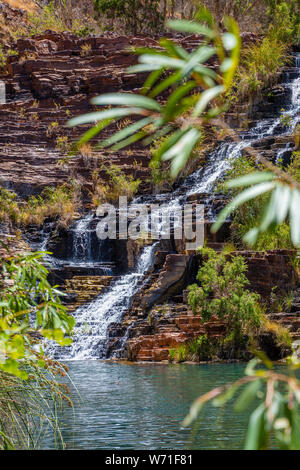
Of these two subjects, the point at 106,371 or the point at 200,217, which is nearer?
the point at 106,371

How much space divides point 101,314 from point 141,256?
2870 millimetres

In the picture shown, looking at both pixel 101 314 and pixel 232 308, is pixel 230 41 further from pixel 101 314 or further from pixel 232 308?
pixel 101 314

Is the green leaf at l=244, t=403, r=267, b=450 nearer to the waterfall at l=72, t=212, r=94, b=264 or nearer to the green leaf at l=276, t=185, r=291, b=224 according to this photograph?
the green leaf at l=276, t=185, r=291, b=224

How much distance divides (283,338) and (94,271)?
7973mm

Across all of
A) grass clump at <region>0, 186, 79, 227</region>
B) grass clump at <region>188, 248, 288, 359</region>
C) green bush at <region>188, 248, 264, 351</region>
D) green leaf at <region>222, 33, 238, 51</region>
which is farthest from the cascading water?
green leaf at <region>222, 33, 238, 51</region>

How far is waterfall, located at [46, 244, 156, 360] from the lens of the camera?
17.6m

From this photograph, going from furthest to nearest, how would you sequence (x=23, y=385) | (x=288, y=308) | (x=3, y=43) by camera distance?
(x=3, y=43)
(x=288, y=308)
(x=23, y=385)

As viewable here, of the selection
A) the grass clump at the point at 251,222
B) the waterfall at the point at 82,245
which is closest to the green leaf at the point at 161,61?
the grass clump at the point at 251,222

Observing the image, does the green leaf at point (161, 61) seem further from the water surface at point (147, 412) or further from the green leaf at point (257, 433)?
the water surface at point (147, 412)

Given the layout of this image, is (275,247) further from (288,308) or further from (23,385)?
(23,385)

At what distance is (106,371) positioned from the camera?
14008 mm

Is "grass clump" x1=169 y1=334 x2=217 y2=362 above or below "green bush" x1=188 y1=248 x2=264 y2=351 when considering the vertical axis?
below
